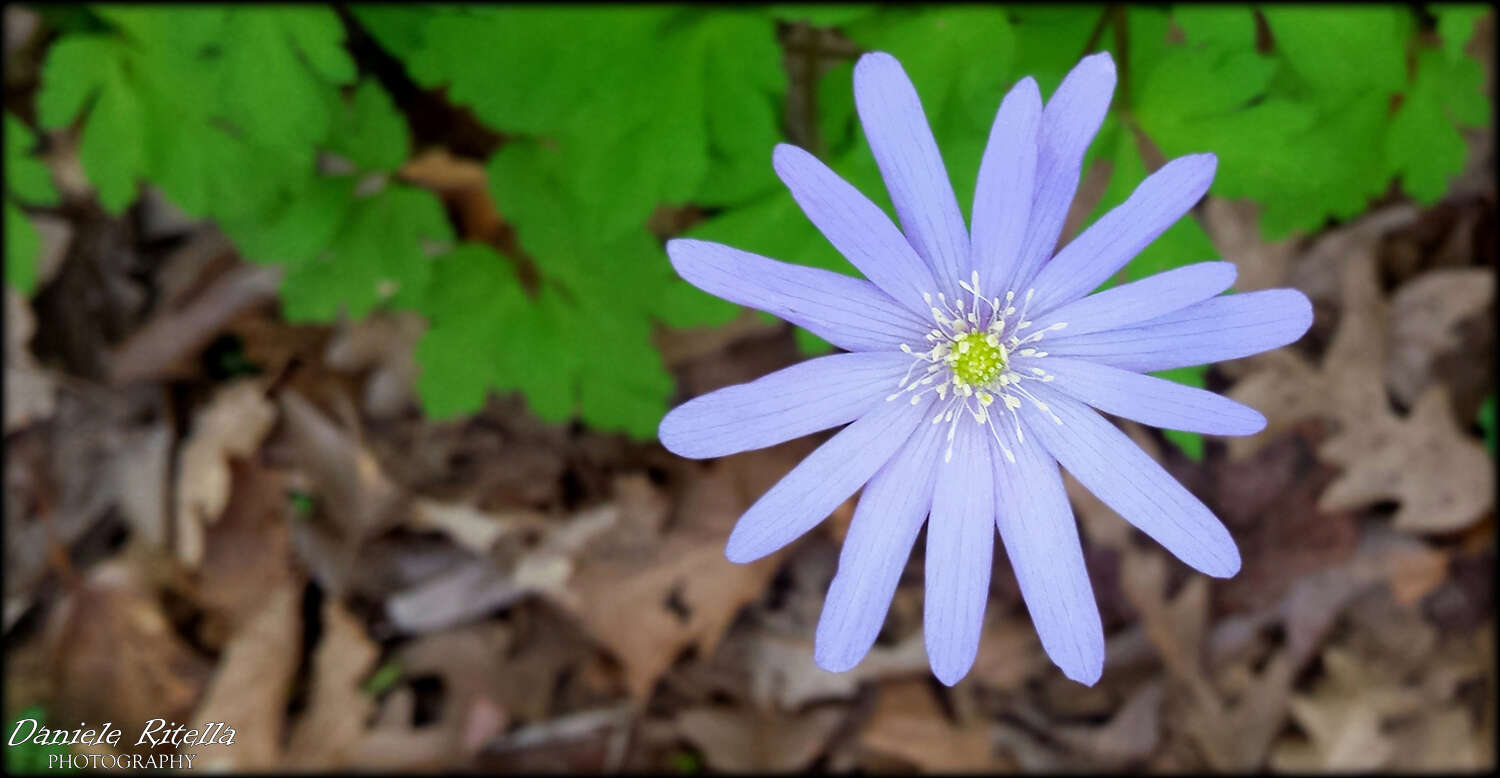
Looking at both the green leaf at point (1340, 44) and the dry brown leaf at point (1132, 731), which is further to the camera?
the dry brown leaf at point (1132, 731)

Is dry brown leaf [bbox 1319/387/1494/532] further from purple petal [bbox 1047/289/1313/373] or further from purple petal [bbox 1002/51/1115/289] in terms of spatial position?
purple petal [bbox 1002/51/1115/289]

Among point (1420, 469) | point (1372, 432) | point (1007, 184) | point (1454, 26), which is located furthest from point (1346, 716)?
point (1007, 184)

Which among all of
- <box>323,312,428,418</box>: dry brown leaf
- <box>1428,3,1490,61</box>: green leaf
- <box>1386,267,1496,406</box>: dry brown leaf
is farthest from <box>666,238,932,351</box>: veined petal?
<box>1386,267,1496,406</box>: dry brown leaf

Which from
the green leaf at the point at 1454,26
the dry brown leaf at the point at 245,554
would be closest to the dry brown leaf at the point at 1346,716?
the green leaf at the point at 1454,26

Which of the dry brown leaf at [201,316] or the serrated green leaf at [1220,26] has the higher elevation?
the serrated green leaf at [1220,26]

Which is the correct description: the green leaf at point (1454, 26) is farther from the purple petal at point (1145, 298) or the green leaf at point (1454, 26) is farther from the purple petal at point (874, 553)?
the purple petal at point (874, 553)
